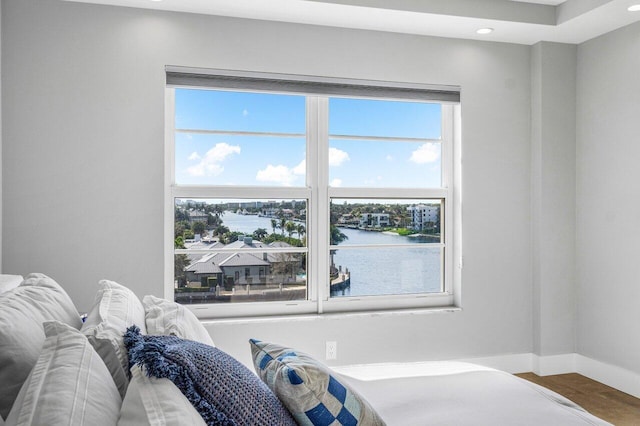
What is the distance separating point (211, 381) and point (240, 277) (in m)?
2.45

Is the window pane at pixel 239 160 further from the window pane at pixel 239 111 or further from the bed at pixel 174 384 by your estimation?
the bed at pixel 174 384

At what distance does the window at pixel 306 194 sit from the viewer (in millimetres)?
3387

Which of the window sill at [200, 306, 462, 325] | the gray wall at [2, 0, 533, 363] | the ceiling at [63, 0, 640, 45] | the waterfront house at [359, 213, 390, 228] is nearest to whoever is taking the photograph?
the gray wall at [2, 0, 533, 363]

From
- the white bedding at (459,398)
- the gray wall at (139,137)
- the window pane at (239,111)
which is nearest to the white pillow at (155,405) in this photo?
the white bedding at (459,398)

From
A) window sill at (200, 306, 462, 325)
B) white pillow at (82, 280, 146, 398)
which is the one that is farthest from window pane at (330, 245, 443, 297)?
white pillow at (82, 280, 146, 398)

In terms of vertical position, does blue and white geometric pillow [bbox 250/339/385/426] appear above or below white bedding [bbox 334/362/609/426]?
above

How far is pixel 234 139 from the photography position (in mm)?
3455

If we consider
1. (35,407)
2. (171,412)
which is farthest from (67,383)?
(171,412)

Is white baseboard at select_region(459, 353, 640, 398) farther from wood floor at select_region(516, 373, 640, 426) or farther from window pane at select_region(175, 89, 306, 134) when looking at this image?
window pane at select_region(175, 89, 306, 134)

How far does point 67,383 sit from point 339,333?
270cm

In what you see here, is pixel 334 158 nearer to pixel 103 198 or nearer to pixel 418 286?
pixel 418 286

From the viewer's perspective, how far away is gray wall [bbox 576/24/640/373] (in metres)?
3.41

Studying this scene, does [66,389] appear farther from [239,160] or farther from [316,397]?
[239,160]

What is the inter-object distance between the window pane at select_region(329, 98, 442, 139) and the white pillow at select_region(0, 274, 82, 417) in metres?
2.47
